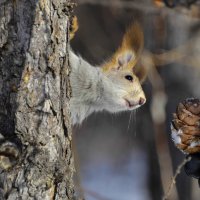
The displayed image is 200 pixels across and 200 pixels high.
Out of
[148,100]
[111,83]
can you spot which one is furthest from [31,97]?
[148,100]

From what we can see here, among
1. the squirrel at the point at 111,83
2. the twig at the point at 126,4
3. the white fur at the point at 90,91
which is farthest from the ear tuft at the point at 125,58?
the twig at the point at 126,4

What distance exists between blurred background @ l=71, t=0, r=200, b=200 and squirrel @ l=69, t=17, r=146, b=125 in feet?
0.41

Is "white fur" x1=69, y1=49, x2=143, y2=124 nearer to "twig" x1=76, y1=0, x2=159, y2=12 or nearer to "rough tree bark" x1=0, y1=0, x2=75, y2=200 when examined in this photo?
"rough tree bark" x1=0, y1=0, x2=75, y2=200

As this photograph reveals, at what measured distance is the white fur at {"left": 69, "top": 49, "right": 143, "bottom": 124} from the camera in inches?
98.7

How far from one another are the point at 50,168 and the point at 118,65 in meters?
1.23

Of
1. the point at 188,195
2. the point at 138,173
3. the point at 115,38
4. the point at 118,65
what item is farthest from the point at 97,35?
the point at 118,65

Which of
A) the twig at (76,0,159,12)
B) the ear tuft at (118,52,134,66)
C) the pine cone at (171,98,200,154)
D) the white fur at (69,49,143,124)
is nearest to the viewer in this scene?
the pine cone at (171,98,200,154)

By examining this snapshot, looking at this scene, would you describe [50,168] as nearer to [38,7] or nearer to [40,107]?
[40,107]

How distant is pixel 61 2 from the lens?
172 centimetres

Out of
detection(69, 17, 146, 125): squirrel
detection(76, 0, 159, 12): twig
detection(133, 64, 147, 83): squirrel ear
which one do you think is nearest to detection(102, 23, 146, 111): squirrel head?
detection(69, 17, 146, 125): squirrel

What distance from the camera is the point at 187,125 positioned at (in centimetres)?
165

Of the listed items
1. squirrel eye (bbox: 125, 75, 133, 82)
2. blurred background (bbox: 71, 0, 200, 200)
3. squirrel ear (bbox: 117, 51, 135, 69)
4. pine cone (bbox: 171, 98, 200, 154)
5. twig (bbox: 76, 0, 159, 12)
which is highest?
pine cone (bbox: 171, 98, 200, 154)

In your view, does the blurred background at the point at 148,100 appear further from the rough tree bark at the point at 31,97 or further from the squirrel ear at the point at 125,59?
the rough tree bark at the point at 31,97

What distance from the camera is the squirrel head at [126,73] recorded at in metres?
2.70
